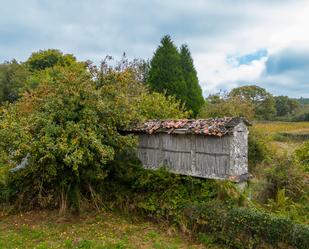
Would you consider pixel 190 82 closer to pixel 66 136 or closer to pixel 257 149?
pixel 257 149

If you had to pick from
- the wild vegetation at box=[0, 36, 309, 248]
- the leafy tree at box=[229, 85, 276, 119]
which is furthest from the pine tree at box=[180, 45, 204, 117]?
the leafy tree at box=[229, 85, 276, 119]

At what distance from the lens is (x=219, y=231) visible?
30.2ft

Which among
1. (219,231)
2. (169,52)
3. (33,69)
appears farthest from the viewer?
(33,69)

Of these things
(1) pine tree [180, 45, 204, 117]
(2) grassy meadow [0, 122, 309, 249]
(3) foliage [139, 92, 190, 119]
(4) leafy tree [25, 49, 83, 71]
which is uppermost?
(4) leafy tree [25, 49, 83, 71]

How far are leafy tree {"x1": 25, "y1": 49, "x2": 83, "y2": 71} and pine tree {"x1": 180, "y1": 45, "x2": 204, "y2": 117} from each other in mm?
24588

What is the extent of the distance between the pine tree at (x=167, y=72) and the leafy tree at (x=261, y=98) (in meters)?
26.2

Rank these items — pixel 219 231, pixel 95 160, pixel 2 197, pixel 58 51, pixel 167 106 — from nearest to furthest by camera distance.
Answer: pixel 219 231, pixel 95 160, pixel 2 197, pixel 167 106, pixel 58 51

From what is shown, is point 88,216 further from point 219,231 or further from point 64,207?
point 219,231

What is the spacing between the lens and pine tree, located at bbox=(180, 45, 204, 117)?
25.6 metres

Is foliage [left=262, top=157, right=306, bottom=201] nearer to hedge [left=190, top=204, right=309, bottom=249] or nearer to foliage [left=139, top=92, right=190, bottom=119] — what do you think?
hedge [left=190, top=204, right=309, bottom=249]

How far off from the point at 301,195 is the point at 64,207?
8.47 m

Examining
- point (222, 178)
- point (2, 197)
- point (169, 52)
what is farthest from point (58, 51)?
point (222, 178)

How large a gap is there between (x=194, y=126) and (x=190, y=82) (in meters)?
16.2

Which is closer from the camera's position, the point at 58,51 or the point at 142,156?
the point at 142,156
